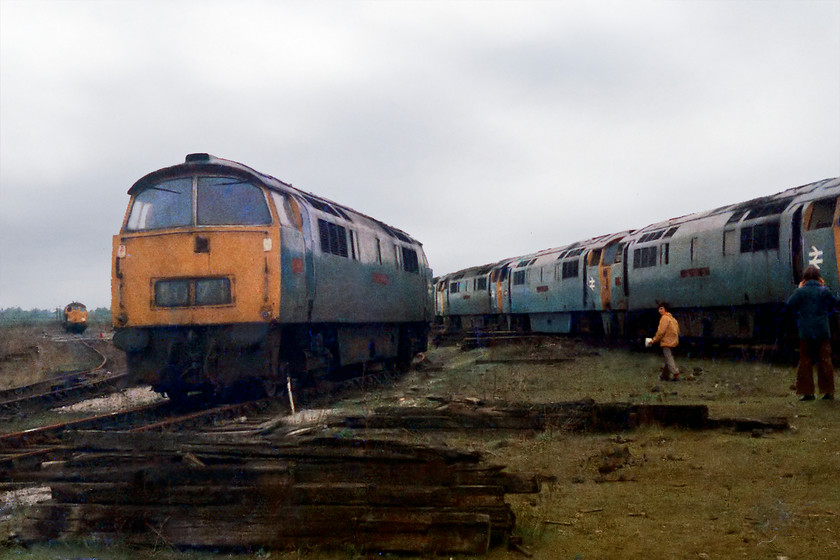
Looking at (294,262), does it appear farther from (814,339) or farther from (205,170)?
(814,339)

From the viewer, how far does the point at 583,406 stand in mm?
7676

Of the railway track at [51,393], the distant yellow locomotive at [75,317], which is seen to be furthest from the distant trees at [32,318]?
the railway track at [51,393]

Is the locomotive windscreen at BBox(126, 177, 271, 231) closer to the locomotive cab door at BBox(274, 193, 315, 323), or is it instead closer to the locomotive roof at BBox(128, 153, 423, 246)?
the locomotive roof at BBox(128, 153, 423, 246)

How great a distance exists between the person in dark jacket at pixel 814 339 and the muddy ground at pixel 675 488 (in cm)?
30

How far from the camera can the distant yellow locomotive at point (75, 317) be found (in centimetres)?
4478

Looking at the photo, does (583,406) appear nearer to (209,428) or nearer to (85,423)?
(209,428)

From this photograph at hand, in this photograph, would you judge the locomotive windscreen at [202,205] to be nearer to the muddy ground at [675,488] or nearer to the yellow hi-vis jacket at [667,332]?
the muddy ground at [675,488]

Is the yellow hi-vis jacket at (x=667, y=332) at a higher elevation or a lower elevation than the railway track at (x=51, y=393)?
higher

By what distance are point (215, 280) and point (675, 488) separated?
6473mm

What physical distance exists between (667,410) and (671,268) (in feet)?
35.9

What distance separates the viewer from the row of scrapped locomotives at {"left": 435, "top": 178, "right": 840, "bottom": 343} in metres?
13.2

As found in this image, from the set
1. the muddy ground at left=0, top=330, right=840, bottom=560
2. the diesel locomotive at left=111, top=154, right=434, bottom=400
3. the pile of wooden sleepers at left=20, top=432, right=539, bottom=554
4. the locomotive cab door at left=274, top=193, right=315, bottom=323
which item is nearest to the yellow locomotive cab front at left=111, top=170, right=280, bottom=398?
the diesel locomotive at left=111, top=154, right=434, bottom=400

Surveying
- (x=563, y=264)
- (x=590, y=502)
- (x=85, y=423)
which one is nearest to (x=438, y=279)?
(x=563, y=264)

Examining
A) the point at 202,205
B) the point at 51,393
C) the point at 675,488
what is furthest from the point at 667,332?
the point at 51,393
